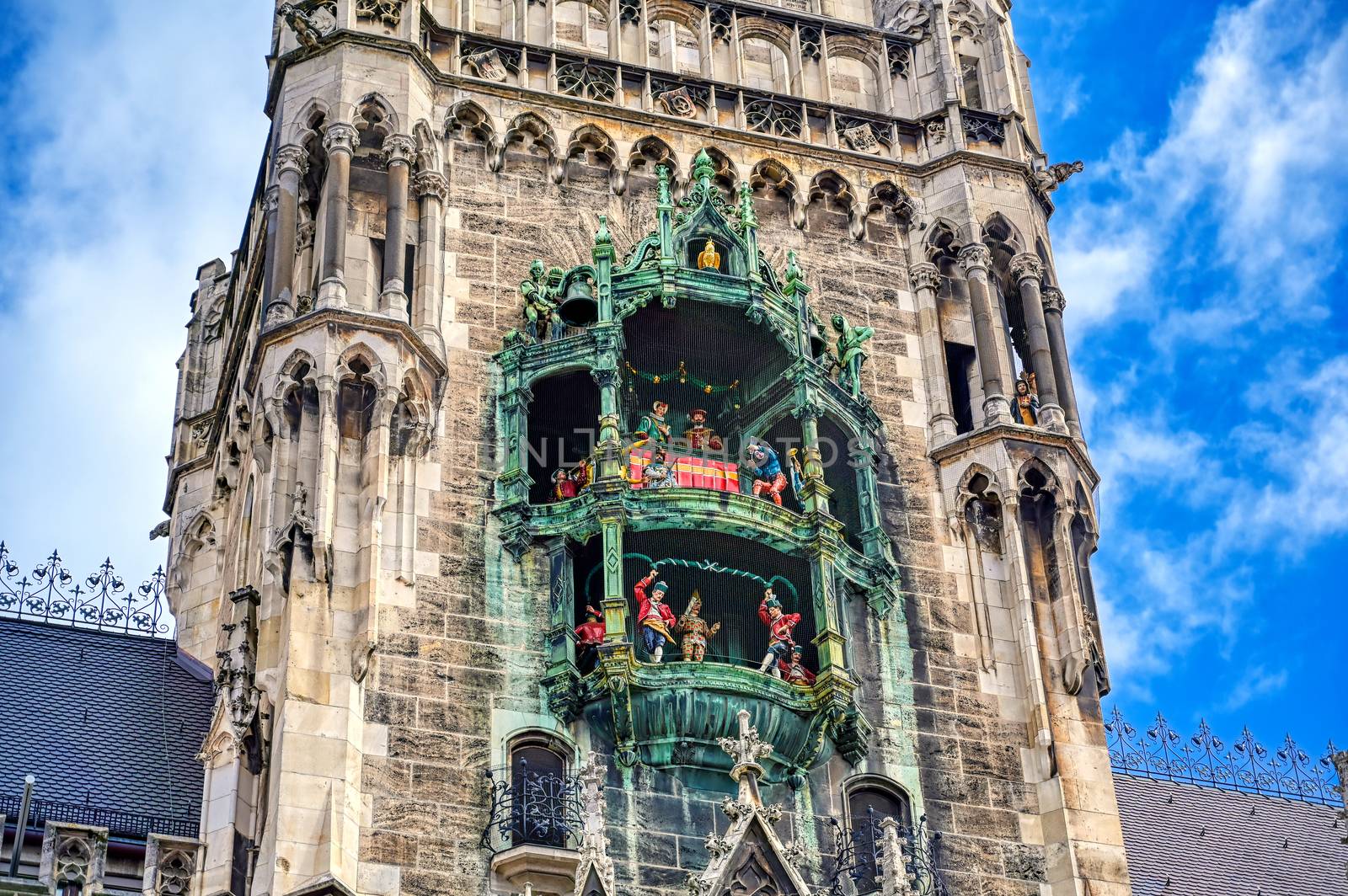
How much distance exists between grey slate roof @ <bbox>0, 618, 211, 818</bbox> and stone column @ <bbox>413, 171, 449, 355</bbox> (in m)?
5.22

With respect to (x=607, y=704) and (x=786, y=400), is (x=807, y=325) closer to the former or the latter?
(x=786, y=400)

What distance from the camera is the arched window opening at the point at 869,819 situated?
25812 mm

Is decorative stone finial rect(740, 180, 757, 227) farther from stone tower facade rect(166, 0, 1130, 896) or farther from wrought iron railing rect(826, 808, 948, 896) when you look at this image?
wrought iron railing rect(826, 808, 948, 896)

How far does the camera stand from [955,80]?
33031 mm

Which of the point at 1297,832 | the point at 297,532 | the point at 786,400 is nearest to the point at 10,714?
the point at 297,532

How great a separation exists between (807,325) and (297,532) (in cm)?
695

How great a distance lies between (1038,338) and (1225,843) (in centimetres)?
837

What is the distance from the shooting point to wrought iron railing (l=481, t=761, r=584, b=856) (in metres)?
24.9

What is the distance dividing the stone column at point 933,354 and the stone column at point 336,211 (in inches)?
276

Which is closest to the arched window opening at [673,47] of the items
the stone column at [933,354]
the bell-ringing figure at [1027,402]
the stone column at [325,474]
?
the stone column at [933,354]

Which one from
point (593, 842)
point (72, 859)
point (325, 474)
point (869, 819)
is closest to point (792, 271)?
point (325, 474)

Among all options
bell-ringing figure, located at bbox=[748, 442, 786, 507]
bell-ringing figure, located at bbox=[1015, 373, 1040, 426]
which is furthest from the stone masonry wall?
bell-ringing figure, located at bbox=[748, 442, 786, 507]

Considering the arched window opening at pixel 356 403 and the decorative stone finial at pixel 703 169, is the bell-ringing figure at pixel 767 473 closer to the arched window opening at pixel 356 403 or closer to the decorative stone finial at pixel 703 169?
the decorative stone finial at pixel 703 169

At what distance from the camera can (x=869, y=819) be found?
86.5 feet
